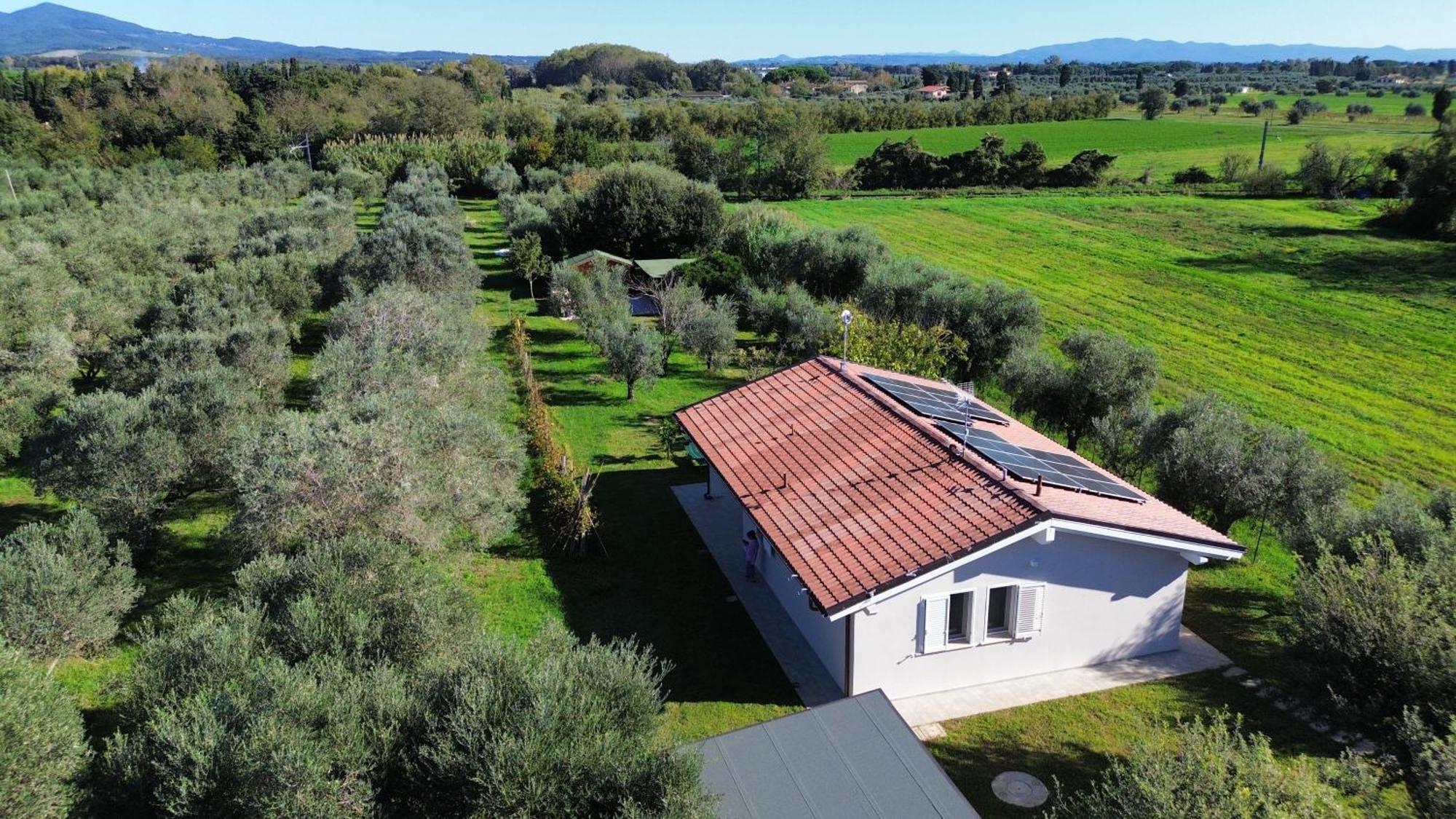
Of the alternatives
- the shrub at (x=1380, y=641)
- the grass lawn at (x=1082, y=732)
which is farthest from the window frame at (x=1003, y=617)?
the shrub at (x=1380, y=641)

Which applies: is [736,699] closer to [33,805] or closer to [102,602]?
[33,805]

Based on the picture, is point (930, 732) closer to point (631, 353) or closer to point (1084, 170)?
point (631, 353)

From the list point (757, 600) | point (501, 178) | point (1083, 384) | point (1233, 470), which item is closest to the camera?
point (757, 600)

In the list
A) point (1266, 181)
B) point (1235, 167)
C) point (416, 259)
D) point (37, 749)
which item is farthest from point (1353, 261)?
point (37, 749)

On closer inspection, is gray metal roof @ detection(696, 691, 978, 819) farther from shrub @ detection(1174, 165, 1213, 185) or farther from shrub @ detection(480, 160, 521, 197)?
shrub @ detection(1174, 165, 1213, 185)

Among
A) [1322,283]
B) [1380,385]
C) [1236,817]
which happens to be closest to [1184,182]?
[1322,283]

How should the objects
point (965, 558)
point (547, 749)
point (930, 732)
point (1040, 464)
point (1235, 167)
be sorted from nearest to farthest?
point (547, 749), point (965, 558), point (930, 732), point (1040, 464), point (1235, 167)
